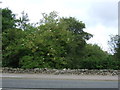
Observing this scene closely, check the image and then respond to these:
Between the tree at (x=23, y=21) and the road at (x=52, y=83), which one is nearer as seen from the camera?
the road at (x=52, y=83)

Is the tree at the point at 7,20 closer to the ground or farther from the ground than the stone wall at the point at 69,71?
farther from the ground

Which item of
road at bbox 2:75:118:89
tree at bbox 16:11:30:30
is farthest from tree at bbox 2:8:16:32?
road at bbox 2:75:118:89

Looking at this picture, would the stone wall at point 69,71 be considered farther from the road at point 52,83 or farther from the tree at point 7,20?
the tree at point 7,20

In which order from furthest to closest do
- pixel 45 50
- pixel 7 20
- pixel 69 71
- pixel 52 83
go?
pixel 7 20 < pixel 45 50 < pixel 69 71 < pixel 52 83

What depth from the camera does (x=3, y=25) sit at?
30.4m

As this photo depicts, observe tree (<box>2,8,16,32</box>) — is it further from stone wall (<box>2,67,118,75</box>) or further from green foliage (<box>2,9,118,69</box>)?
stone wall (<box>2,67,118,75</box>)

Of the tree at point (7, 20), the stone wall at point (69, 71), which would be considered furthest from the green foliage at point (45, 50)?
the tree at point (7, 20)

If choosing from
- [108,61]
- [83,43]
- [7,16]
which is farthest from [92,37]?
[108,61]

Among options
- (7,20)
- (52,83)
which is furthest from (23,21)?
(52,83)

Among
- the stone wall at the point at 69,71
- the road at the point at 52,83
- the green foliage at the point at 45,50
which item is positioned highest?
the green foliage at the point at 45,50

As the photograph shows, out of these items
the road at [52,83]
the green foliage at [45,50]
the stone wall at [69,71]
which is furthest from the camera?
the green foliage at [45,50]

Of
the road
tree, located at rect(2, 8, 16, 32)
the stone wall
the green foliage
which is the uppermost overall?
tree, located at rect(2, 8, 16, 32)

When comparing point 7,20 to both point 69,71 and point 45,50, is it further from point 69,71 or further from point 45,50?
point 69,71

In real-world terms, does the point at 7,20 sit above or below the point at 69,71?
above
